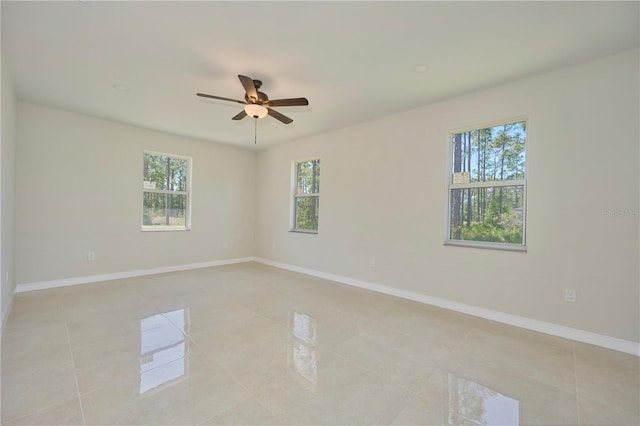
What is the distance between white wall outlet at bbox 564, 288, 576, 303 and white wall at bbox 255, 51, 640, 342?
0.11 ft

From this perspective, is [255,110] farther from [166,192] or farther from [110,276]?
[110,276]

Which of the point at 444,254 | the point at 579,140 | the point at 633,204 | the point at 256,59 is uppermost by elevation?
the point at 256,59

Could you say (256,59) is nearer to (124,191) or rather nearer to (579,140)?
(579,140)

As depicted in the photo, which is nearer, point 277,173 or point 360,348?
point 360,348

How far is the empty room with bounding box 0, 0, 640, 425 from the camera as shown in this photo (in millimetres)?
1893

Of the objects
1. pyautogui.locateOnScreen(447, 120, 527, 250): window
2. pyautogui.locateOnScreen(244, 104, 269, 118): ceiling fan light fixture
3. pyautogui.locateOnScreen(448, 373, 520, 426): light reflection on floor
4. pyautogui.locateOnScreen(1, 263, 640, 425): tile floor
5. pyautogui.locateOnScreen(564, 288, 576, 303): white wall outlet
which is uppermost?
pyautogui.locateOnScreen(244, 104, 269, 118): ceiling fan light fixture

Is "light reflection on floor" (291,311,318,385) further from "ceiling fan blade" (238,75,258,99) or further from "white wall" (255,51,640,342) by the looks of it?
"ceiling fan blade" (238,75,258,99)

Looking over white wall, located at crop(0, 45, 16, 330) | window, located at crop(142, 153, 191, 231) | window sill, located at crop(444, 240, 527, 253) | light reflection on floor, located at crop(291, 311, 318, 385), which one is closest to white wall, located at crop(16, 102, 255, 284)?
window, located at crop(142, 153, 191, 231)

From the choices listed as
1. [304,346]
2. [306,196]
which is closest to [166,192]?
[306,196]

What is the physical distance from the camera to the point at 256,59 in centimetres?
266

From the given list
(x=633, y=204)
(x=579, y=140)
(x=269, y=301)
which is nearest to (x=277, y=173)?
(x=269, y=301)

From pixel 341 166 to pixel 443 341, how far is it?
120 inches

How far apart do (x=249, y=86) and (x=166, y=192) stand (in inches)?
139

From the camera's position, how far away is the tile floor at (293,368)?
1.65 meters
